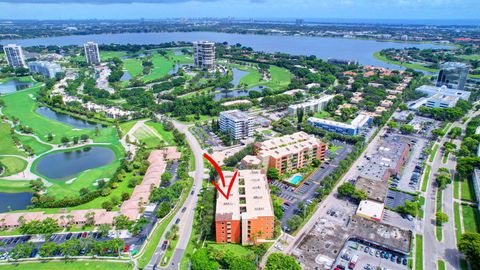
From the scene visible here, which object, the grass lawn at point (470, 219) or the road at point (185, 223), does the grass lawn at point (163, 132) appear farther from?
the grass lawn at point (470, 219)

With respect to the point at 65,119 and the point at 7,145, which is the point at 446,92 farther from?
the point at 7,145

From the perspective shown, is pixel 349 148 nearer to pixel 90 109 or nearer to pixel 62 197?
pixel 62 197

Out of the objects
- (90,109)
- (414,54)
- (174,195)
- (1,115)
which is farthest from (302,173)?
(414,54)

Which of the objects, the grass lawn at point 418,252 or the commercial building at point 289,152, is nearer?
the grass lawn at point 418,252

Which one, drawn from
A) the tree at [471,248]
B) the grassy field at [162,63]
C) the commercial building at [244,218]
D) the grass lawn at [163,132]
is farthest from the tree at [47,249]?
the grassy field at [162,63]

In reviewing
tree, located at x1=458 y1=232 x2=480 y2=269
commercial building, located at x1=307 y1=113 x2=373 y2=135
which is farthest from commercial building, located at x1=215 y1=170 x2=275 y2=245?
commercial building, located at x1=307 y1=113 x2=373 y2=135

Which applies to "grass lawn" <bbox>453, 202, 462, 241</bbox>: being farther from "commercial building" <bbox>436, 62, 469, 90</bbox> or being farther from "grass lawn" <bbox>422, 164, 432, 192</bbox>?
"commercial building" <bbox>436, 62, 469, 90</bbox>
